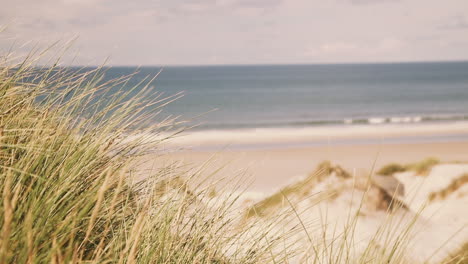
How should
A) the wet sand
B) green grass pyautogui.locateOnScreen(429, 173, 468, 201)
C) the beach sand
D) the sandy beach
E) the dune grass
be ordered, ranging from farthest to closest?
the sandy beach < the wet sand < green grass pyautogui.locateOnScreen(429, 173, 468, 201) < the beach sand < the dune grass

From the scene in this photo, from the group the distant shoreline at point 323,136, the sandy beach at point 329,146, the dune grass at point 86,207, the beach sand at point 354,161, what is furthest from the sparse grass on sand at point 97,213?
the distant shoreline at point 323,136

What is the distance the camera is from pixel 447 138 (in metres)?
19.5

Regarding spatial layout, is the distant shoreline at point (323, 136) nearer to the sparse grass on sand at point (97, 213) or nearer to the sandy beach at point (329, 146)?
the sandy beach at point (329, 146)

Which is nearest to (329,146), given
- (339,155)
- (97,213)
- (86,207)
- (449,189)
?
(339,155)

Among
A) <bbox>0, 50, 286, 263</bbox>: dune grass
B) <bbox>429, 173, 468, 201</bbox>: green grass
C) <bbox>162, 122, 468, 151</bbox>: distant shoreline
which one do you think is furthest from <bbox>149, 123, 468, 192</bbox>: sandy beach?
<bbox>0, 50, 286, 263</bbox>: dune grass

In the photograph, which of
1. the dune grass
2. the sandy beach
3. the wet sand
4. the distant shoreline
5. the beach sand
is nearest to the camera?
the dune grass

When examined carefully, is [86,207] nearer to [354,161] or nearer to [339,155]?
[354,161]

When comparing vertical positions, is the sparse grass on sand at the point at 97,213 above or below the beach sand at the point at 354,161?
below

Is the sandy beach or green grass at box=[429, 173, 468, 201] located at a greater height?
the sandy beach

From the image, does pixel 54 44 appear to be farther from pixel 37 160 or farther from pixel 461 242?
pixel 461 242

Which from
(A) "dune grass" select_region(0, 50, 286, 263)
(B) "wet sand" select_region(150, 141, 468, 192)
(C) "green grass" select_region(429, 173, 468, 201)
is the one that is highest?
(B) "wet sand" select_region(150, 141, 468, 192)

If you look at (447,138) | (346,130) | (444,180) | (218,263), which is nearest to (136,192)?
(218,263)

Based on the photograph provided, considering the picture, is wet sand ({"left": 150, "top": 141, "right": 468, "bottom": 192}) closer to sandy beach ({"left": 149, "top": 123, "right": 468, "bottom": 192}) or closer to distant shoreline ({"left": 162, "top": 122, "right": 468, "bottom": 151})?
sandy beach ({"left": 149, "top": 123, "right": 468, "bottom": 192})

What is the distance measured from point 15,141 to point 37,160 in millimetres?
540
